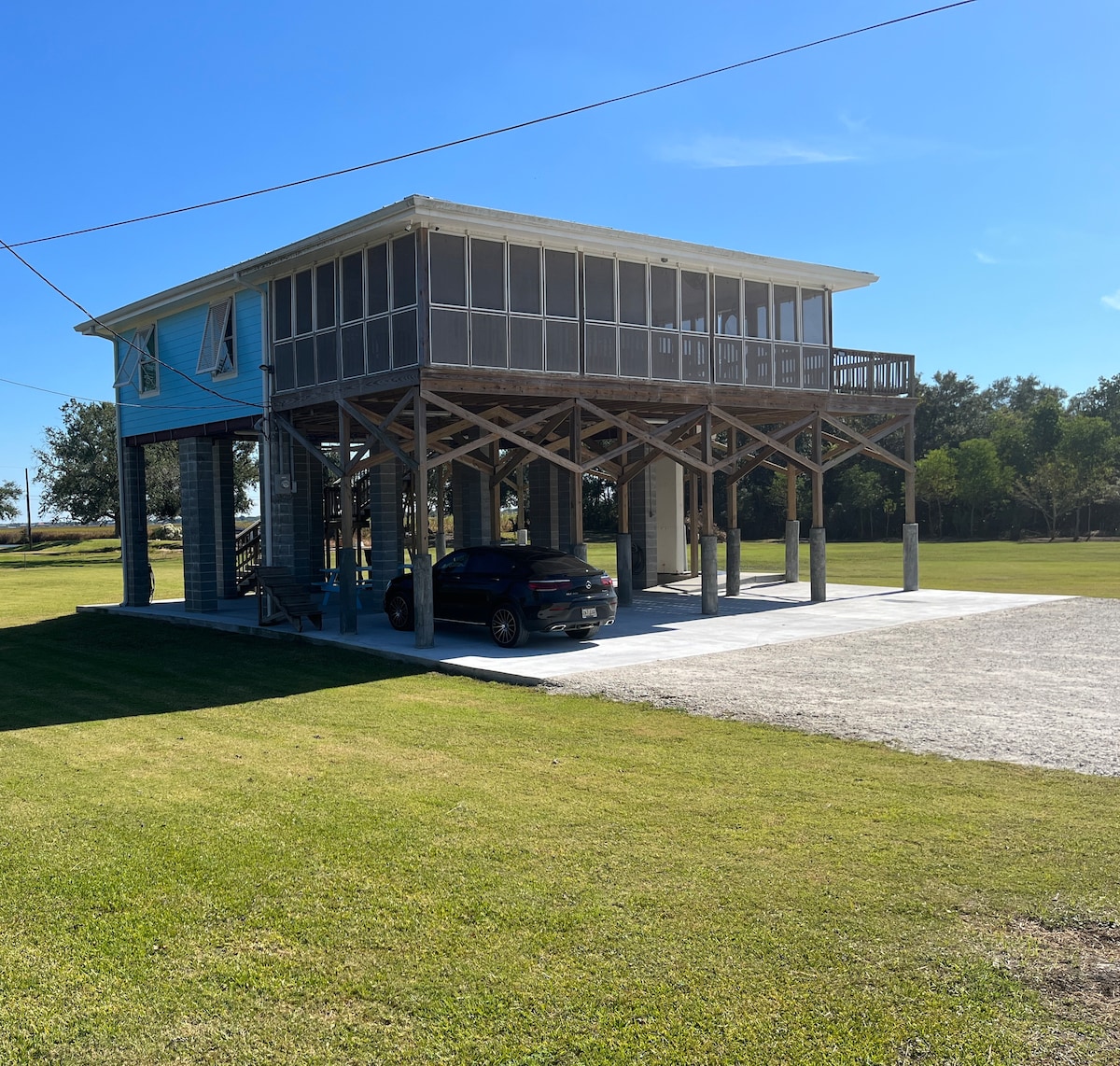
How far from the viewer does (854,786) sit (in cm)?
720

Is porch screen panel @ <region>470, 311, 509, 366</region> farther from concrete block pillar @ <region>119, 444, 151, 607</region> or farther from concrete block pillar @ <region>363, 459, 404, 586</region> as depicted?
concrete block pillar @ <region>119, 444, 151, 607</region>

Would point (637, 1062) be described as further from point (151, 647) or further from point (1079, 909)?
point (151, 647)

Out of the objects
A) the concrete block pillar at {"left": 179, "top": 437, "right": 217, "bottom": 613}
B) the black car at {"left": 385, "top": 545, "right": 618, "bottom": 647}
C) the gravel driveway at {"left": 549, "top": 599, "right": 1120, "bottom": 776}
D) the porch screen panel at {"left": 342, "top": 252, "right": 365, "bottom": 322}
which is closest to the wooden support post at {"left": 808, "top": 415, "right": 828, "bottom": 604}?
the gravel driveway at {"left": 549, "top": 599, "right": 1120, "bottom": 776}

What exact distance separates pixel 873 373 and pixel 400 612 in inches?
493

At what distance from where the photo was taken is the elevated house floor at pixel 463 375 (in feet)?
55.2

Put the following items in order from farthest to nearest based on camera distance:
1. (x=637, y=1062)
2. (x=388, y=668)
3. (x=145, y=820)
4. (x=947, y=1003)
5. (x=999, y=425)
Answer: (x=999, y=425) < (x=388, y=668) < (x=145, y=820) < (x=947, y=1003) < (x=637, y=1062)

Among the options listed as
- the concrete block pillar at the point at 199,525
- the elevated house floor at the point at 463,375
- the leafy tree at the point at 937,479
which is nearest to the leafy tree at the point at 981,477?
the leafy tree at the point at 937,479

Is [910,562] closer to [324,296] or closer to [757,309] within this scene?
[757,309]

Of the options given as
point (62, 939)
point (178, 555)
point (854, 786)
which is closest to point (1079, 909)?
point (854, 786)

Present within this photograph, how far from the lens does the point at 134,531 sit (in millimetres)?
23500

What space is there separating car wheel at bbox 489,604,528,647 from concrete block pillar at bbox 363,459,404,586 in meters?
6.73

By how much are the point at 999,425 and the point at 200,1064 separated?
77879 mm

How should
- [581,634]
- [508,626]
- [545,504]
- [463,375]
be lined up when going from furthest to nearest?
1. [545,504]
2. [463,375]
3. [581,634]
4. [508,626]

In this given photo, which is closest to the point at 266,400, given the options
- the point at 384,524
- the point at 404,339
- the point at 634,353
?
the point at 384,524
